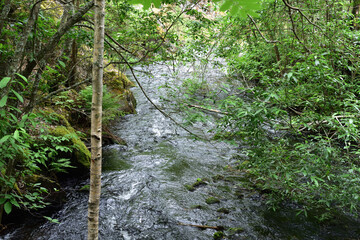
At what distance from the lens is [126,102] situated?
1077cm

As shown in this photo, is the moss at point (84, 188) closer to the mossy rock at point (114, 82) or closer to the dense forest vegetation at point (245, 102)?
the dense forest vegetation at point (245, 102)

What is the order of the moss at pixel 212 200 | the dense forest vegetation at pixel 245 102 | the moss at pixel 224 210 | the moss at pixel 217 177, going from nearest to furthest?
the dense forest vegetation at pixel 245 102 → the moss at pixel 224 210 → the moss at pixel 212 200 → the moss at pixel 217 177

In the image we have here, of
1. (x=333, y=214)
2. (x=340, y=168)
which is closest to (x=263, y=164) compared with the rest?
(x=340, y=168)

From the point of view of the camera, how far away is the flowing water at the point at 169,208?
158 inches

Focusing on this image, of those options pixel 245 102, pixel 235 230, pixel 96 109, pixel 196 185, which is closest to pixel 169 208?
pixel 196 185

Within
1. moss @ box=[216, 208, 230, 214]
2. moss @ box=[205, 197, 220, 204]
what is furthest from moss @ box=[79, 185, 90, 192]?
moss @ box=[216, 208, 230, 214]

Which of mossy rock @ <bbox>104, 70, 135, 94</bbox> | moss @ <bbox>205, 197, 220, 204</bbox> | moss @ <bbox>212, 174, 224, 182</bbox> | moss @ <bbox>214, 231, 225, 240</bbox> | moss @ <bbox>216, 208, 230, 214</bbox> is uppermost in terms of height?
mossy rock @ <bbox>104, 70, 135, 94</bbox>

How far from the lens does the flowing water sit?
402 cm

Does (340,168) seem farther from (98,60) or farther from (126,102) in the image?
(126,102)

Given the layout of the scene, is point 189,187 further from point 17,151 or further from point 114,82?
point 114,82

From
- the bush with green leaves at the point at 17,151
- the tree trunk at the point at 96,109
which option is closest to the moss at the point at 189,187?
the bush with green leaves at the point at 17,151

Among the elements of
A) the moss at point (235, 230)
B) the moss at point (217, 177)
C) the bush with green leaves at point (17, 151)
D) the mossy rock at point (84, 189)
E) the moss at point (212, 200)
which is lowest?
the moss at point (235, 230)

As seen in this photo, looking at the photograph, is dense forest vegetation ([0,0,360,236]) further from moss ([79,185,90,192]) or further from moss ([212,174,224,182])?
moss ([212,174,224,182])

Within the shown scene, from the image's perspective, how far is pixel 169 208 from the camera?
472 centimetres
